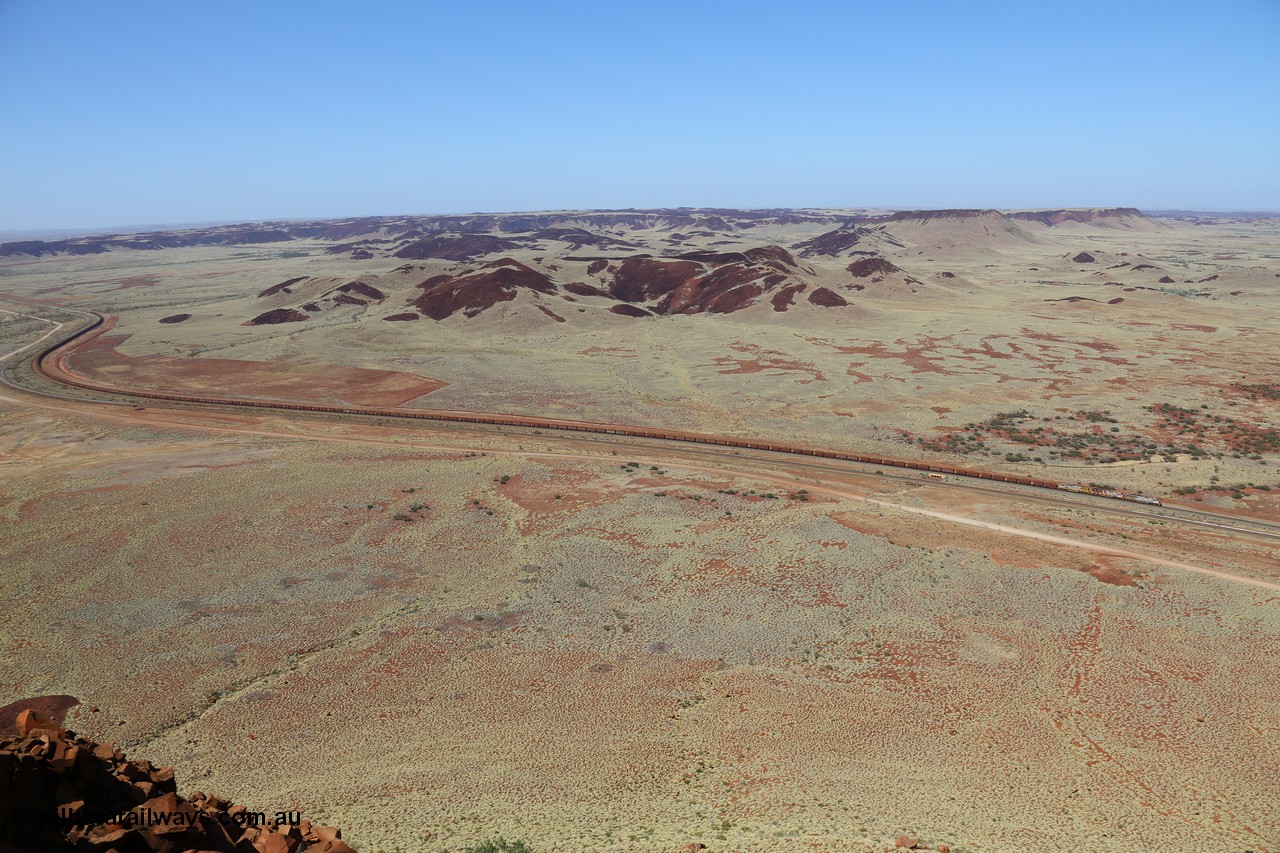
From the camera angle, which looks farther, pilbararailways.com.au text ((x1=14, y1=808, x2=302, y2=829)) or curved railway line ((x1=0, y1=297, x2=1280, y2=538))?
curved railway line ((x1=0, y1=297, x2=1280, y2=538))

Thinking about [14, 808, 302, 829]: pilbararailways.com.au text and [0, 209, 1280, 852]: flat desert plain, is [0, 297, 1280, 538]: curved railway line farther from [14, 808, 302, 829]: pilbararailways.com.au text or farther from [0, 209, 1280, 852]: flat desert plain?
[14, 808, 302, 829]: pilbararailways.com.au text

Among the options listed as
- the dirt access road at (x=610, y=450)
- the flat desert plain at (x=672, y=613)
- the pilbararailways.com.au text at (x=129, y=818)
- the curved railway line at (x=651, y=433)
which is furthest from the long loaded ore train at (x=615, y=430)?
the pilbararailways.com.au text at (x=129, y=818)

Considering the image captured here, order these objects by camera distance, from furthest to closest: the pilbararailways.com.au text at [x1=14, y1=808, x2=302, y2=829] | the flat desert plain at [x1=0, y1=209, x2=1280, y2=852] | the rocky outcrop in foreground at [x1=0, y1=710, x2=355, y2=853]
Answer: the flat desert plain at [x1=0, y1=209, x2=1280, y2=852], the pilbararailways.com.au text at [x1=14, y1=808, x2=302, y2=829], the rocky outcrop in foreground at [x1=0, y1=710, x2=355, y2=853]

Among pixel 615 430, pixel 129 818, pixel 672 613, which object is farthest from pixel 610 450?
pixel 129 818

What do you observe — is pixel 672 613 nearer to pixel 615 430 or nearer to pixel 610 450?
pixel 610 450

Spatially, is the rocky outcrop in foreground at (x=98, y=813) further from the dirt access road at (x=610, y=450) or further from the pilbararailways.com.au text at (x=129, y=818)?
the dirt access road at (x=610, y=450)

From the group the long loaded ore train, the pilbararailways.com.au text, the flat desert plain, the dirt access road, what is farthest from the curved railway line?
the pilbararailways.com.au text

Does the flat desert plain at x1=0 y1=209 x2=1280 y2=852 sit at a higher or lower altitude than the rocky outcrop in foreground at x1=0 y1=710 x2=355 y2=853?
lower
